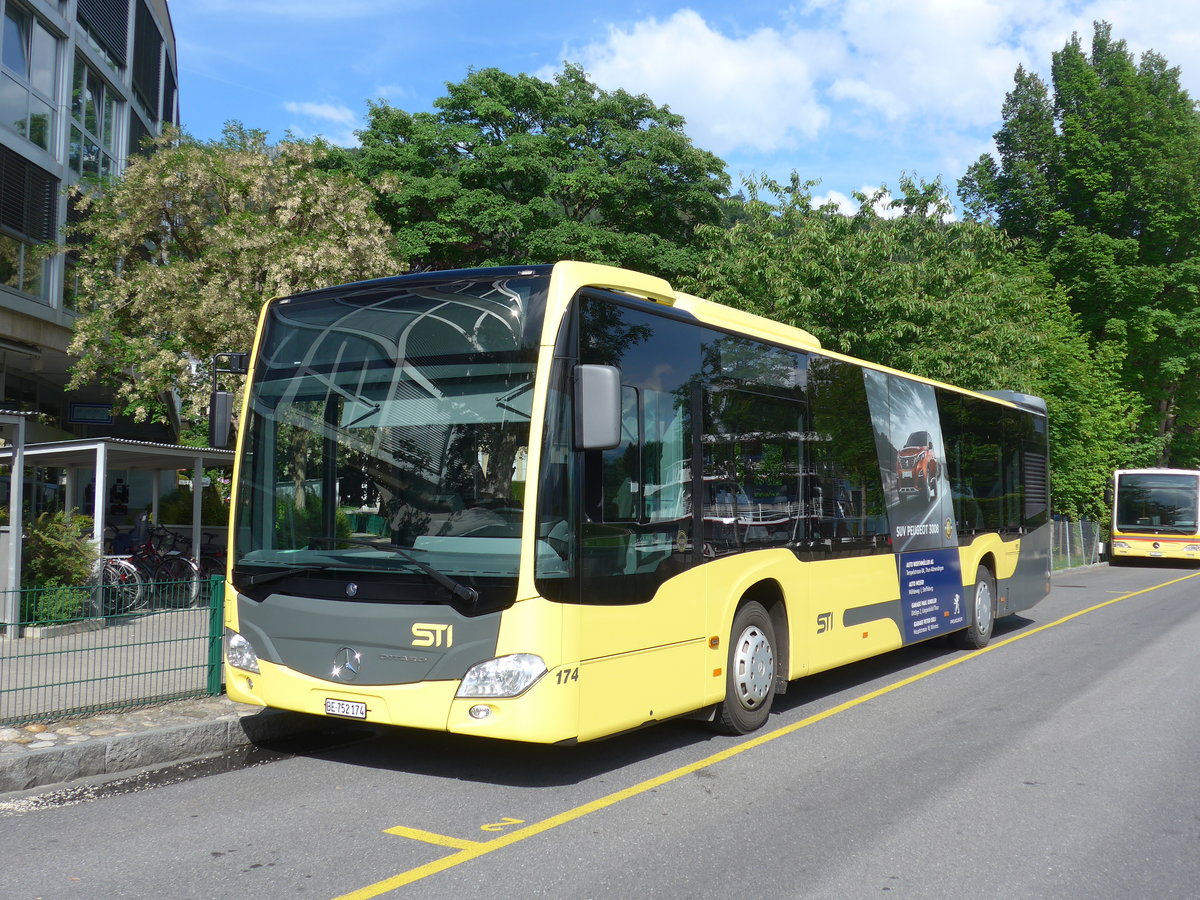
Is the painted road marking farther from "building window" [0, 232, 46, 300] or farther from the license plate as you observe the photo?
"building window" [0, 232, 46, 300]

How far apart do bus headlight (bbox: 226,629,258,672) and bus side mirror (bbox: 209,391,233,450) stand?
126 cm

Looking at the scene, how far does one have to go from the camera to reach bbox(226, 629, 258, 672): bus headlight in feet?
22.1

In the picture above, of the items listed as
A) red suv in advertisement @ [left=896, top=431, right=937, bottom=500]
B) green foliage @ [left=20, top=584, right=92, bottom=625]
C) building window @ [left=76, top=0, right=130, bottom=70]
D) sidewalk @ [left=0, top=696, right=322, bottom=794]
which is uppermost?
building window @ [left=76, top=0, right=130, bottom=70]

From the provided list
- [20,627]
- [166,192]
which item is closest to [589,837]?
[20,627]

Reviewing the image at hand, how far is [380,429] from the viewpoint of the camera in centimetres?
648

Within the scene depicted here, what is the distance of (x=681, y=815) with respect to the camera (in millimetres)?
5703

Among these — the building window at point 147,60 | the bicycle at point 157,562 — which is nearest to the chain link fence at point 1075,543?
the bicycle at point 157,562

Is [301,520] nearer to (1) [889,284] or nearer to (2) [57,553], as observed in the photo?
(2) [57,553]

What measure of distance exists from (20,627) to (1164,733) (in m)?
8.19

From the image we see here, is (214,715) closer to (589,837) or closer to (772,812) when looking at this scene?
(589,837)

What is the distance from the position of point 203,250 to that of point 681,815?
1589 centimetres

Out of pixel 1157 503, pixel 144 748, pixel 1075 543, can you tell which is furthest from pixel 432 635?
pixel 1075 543

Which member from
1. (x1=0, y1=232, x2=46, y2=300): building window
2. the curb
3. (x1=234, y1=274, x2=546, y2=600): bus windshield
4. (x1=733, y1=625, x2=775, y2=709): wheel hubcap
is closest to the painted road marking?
(x1=234, y1=274, x2=546, y2=600): bus windshield

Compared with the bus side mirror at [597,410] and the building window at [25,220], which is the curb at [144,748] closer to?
the bus side mirror at [597,410]
